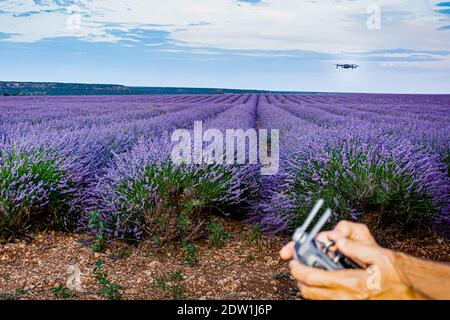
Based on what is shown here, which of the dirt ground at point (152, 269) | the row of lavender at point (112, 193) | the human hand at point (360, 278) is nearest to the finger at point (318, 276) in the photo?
the human hand at point (360, 278)

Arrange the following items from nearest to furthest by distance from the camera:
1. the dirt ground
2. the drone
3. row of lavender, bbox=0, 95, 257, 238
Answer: the drone < the dirt ground < row of lavender, bbox=0, 95, 257, 238

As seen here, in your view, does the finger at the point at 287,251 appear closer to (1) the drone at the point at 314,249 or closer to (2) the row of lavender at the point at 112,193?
(1) the drone at the point at 314,249

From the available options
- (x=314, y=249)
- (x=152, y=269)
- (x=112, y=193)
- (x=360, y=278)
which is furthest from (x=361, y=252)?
(x=112, y=193)

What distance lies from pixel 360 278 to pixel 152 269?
2.34 meters

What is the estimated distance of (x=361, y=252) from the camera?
930mm

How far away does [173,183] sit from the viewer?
3635 millimetres

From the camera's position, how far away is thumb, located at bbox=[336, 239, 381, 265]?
3.05 feet

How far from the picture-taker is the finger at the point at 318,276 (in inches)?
35.0

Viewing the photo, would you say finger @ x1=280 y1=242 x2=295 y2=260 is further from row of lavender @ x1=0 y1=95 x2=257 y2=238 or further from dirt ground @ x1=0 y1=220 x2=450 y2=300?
row of lavender @ x1=0 y1=95 x2=257 y2=238

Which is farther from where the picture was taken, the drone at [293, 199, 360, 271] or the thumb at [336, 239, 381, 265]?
the thumb at [336, 239, 381, 265]

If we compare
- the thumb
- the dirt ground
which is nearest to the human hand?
the thumb

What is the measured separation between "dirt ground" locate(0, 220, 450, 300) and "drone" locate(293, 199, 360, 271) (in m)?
1.80

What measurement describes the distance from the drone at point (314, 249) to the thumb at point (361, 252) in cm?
2
